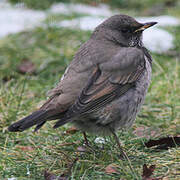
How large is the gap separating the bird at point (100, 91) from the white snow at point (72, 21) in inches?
125

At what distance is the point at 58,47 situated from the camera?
7.45 metres

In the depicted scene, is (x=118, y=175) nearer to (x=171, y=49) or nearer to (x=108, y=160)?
(x=108, y=160)

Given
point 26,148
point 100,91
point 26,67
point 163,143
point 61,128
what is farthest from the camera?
point 26,67

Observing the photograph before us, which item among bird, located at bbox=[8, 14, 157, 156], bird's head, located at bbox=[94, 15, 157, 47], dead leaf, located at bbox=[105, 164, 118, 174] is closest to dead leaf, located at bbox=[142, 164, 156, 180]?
dead leaf, located at bbox=[105, 164, 118, 174]

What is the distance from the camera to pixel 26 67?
274 inches

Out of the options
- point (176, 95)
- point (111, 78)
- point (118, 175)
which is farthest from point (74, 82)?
point (176, 95)

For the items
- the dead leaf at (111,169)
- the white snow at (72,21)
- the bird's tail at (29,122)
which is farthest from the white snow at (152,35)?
the bird's tail at (29,122)

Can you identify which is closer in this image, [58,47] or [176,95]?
[176,95]

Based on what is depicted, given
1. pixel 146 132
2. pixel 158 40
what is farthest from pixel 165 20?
pixel 146 132

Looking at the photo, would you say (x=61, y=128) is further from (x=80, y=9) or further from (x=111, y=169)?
(x=80, y=9)

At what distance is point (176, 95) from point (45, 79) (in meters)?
1.98

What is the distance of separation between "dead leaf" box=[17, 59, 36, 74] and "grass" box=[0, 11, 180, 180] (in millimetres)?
63

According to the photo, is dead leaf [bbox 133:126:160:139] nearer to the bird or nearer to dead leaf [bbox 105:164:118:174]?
the bird

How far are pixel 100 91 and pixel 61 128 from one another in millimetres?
1145
